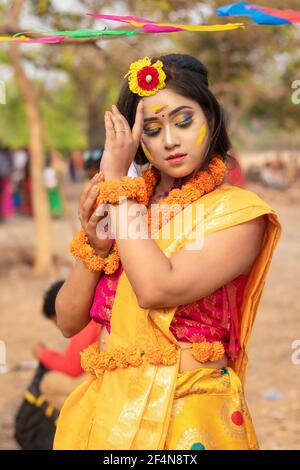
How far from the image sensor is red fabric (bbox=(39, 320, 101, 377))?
368 cm

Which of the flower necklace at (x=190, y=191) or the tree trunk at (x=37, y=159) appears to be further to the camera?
the tree trunk at (x=37, y=159)

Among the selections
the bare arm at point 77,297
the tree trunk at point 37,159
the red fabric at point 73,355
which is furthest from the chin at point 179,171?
the tree trunk at point 37,159

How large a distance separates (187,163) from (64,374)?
2296 millimetres

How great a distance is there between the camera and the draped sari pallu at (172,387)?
2025 mm

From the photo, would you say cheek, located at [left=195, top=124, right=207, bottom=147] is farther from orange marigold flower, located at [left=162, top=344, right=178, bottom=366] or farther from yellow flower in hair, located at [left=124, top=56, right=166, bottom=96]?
orange marigold flower, located at [left=162, top=344, right=178, bottom=366]

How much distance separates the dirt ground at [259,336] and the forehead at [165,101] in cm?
295

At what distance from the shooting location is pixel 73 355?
3.90 meters

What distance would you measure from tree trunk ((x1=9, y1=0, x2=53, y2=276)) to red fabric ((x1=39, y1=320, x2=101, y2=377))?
655 centimetres

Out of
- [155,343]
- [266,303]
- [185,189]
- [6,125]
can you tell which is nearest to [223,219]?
[185,189]

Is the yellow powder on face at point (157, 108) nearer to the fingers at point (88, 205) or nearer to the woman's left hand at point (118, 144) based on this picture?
the woman's left hand at point (118, 144)

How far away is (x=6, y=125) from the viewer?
33344mm

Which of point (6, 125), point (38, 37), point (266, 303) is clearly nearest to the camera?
point (38, 37)

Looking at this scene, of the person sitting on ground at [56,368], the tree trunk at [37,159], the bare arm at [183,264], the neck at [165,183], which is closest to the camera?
the bare arm at [183,264]
